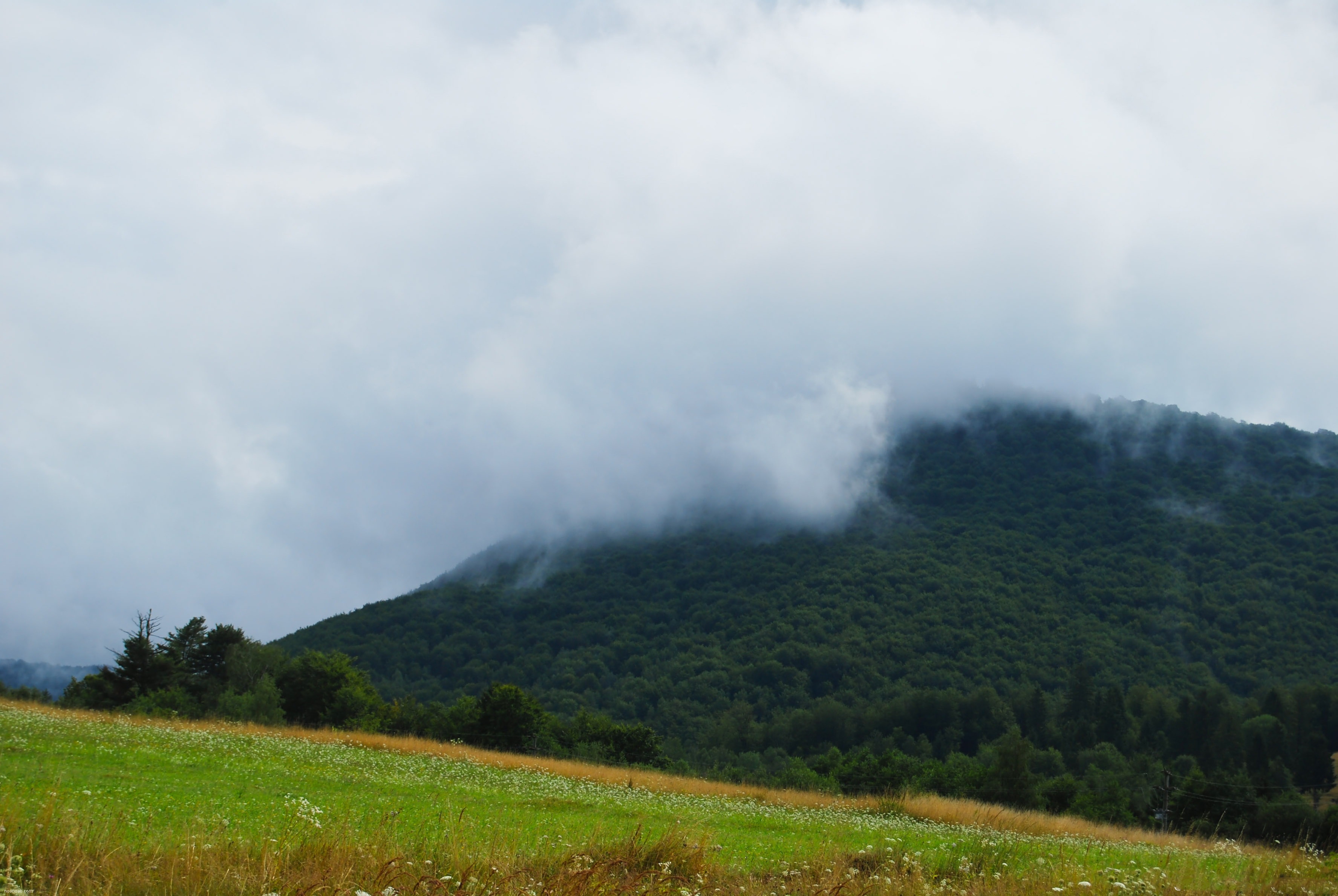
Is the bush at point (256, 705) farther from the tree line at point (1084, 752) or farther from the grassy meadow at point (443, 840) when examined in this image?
the grassy meadow at point (443, 840)

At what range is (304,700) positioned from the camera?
69.4 meters

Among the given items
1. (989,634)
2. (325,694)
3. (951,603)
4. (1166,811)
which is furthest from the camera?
(951,603)

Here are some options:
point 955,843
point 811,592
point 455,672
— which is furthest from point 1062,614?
Answer: point 955,843

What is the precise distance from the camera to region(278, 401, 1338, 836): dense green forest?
246 ft

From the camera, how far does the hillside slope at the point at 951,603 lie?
115938mm

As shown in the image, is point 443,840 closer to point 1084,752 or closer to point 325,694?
point 325,694

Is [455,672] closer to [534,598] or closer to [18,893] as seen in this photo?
[534,598]

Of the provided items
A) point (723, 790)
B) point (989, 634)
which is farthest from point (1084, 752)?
point (723, 790)

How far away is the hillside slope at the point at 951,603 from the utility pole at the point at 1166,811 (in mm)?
50880

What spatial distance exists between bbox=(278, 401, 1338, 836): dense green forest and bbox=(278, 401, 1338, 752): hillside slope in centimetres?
55

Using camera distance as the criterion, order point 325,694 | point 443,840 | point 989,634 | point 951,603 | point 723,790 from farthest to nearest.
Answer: point 951,603, point 989,634, point 325,694, point 723,790, point 443,840

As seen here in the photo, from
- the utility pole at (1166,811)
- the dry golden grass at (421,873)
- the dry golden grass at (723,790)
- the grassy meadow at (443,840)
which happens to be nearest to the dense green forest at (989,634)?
the utility pole at (1166,811)

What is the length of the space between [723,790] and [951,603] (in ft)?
388

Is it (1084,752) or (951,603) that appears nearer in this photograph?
(1084,752)
